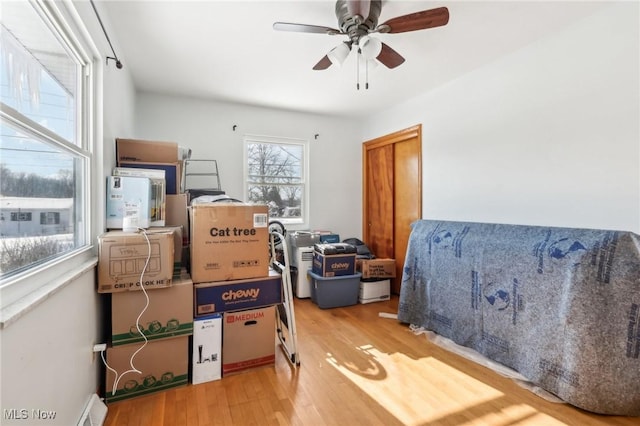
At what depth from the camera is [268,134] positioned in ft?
13.8

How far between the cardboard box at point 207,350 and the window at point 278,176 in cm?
229

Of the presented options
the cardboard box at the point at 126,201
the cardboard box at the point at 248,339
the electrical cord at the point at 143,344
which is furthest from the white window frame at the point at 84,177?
the cardboard box at the point at 248,339

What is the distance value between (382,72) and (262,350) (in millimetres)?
2809

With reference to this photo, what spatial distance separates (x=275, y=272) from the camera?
242cm

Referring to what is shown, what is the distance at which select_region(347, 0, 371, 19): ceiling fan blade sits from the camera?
1759 mm

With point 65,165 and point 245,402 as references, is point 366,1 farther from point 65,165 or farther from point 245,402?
point 245,402

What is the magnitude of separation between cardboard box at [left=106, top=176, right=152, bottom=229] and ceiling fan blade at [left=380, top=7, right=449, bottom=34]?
1.94 metres

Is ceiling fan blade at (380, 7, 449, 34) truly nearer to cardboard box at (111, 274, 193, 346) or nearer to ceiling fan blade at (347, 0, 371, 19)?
ceiling fan blade at (347, 0, 371, 19)

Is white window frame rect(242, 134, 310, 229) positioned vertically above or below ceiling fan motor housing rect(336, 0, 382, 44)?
below

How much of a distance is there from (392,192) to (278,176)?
166cm

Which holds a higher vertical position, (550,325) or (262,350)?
(550,325)

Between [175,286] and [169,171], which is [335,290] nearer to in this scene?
[175,286]

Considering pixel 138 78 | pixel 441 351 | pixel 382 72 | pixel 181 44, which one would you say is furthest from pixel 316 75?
pixel 441 351

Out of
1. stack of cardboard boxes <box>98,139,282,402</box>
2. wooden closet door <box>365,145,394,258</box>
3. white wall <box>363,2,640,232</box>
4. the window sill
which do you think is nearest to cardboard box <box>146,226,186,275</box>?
stack of cardboard boxes <box>98,139,282,402</box>
